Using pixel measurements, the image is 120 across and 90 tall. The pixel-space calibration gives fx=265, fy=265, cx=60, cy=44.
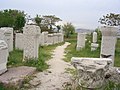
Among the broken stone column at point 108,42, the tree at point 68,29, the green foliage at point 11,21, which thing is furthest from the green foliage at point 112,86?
the tree at point 68,29

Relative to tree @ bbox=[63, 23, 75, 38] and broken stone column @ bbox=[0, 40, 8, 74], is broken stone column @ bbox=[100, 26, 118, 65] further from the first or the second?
tree @ bbox=[63, 23, 75, 38]

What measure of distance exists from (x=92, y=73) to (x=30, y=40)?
16.6 feet

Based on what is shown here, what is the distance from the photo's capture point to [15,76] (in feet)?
25.2

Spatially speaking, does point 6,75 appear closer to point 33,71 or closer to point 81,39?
point 33,71

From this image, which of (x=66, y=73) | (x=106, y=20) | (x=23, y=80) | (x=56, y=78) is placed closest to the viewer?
(x=23, y=80)

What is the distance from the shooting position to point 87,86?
6.51 m

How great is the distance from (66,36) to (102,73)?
3954cm

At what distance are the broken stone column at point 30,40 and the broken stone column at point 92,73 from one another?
459 cm

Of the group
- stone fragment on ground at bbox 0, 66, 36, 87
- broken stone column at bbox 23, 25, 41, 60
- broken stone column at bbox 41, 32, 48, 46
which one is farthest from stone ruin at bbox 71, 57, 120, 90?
broken stone column at bbox 41, 32, 48, 46

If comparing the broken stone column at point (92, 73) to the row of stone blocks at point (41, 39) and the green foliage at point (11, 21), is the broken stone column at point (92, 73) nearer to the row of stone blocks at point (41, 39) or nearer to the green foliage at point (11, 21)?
the row of stone blocks at point (41, 39)

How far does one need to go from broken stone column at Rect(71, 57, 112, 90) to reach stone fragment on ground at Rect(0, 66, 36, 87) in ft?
5.59

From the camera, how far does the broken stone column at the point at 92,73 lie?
650 cm

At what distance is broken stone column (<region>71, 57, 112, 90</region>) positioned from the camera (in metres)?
6.50

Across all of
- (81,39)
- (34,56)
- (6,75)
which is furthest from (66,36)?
(6,75)
